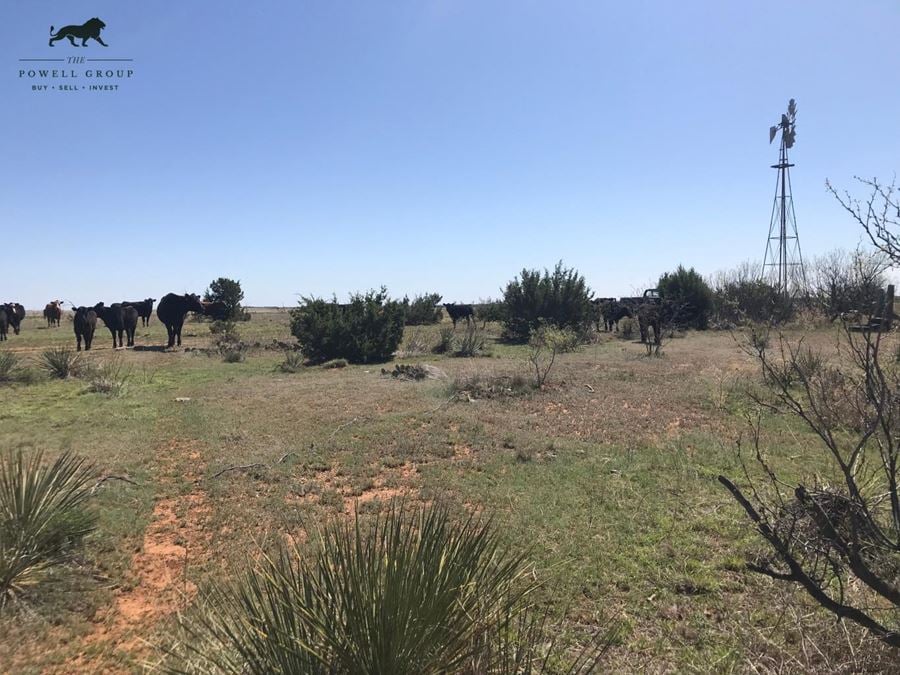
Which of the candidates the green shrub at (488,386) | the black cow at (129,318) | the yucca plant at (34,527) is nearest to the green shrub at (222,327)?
the black cow at (129,318)

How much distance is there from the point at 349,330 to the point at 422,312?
17.5 metres

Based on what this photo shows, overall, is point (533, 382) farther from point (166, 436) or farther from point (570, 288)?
point (570, 288)

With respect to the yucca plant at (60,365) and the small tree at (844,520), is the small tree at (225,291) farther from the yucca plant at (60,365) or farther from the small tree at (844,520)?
the small tree at (844,520)

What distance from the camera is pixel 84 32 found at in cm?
1152

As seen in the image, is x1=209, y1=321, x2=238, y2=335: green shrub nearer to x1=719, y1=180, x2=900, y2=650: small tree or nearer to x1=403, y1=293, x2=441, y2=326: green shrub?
x1=403, y1=293, x2=441, y2=326: green shrub

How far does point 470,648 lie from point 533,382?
10.8m

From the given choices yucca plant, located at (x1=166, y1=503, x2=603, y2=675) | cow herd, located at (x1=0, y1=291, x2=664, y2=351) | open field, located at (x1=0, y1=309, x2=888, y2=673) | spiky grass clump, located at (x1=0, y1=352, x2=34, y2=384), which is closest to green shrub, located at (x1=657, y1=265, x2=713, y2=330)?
cow herd, located at (x1=0, y1=291, x2=664, y2=351)

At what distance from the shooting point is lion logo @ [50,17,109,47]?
37.1 feet

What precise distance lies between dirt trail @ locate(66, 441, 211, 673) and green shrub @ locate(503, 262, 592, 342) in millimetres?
21185

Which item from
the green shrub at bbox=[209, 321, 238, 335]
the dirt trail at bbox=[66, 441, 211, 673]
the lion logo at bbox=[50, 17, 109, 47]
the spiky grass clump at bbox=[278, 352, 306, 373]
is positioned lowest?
the dirt trail at bbox=[66, 441, 211, 673]

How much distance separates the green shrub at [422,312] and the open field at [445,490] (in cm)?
2231

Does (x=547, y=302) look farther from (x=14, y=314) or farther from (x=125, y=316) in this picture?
(x=14, y=314)

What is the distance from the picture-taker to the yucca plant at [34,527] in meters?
3.66

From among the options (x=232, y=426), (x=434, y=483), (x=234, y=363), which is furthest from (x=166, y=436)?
(x=234, y=363)
